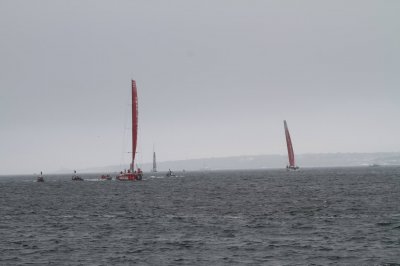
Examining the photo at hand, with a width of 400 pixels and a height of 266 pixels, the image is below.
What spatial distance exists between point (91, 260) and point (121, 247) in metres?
4.65

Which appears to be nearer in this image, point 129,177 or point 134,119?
point 134,119

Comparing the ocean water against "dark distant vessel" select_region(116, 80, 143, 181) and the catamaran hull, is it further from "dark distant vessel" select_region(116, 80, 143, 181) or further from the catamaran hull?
the catamaran hull

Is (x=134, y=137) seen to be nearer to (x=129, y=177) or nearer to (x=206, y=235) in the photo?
(x=129, y=177)

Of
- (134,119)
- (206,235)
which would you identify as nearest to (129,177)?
(134,119)

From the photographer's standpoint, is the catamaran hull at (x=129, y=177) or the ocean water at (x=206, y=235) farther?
the catamaran hull at (x=129, y=177)

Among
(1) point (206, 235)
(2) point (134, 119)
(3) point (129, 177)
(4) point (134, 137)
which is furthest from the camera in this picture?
(3) point (129, 177)

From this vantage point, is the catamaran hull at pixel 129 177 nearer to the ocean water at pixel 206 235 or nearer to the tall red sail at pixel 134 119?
the tall red sail at pixel 134 119

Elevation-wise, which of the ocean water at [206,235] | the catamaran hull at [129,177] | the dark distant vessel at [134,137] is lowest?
the ocean water at [206,235]

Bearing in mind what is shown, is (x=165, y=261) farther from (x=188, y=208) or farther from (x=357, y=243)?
(x=188, y=208)

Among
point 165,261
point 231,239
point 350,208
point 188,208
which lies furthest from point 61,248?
point 350,208

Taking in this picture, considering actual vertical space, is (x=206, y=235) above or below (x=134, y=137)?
below

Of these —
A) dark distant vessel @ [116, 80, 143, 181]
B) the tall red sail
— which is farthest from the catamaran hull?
the tall red sail

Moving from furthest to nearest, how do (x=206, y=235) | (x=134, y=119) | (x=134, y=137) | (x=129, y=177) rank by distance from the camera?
(x=129, y=177) → (x=134, y=119) → (x=134, y=137) → (x=206, y=235)

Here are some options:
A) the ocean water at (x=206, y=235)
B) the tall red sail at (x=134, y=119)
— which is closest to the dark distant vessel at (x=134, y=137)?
the tall red sail at (x=134, y=119)
